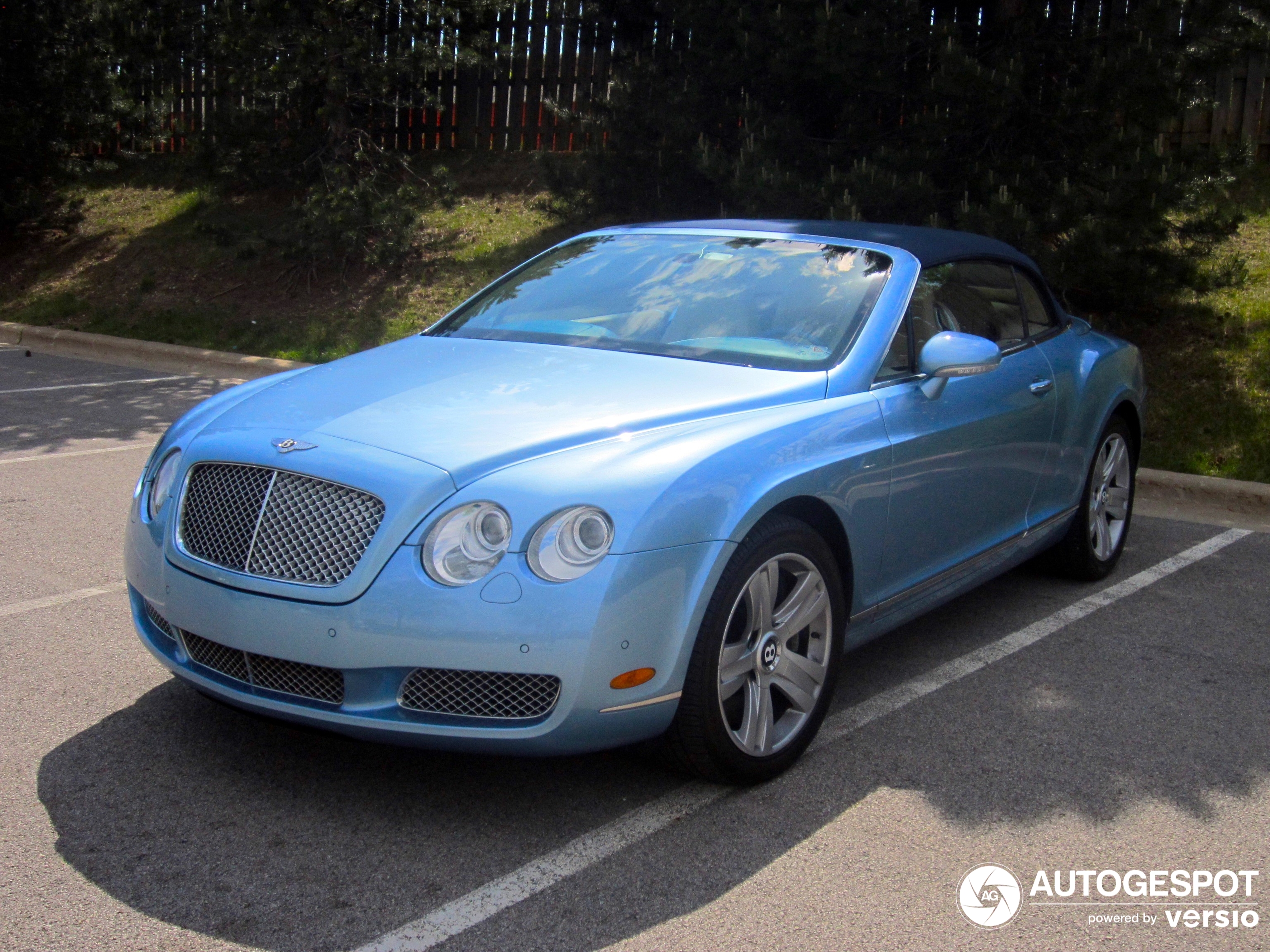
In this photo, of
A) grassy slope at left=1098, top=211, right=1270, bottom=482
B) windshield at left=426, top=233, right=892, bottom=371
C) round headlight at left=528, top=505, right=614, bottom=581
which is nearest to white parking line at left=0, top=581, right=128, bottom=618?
windshield at left=426, top=233, right=892, bottom=371

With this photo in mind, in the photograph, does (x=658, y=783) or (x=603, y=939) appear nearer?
(x=603, y=939)

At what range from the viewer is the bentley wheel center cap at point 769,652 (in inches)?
137

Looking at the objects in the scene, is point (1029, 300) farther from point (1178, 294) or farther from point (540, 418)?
point (1178, 294)

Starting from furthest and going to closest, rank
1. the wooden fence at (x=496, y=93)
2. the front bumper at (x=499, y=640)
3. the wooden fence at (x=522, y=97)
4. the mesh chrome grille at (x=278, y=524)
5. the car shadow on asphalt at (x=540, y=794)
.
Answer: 1. the wooden fence at (x=496, y=93)
2. the wooden fence at (x=522, y=97)
3. the mesh chrome grille at (x=278, y=524)
4. the front bumper at (x=499, y=640)
5. the car shadow on asphalt at (x=540, y=794)

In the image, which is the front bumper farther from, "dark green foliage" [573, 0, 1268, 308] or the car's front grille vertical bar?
"dark green foliage" [573, 0, 1268, 308]

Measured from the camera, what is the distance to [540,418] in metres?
3.43

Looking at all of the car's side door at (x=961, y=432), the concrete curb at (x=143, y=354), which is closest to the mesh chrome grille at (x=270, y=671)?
the car's side door at (x=961, y=432)

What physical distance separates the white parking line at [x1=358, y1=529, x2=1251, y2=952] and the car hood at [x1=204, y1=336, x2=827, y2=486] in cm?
94

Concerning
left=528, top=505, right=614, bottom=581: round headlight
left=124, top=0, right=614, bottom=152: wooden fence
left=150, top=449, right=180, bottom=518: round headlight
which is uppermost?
left=124, top=0, right=614, bottom=152: wooden fence

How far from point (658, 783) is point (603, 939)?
0.80 metres

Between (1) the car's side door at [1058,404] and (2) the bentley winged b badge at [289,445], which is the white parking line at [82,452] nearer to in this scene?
(2) the bentley winged b badge at [289,445]

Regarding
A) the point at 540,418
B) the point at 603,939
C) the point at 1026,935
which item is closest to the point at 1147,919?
the point at 1026,935

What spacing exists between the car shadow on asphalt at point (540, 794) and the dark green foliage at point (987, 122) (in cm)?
474

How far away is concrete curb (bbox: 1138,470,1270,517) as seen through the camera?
7266 millimetres
